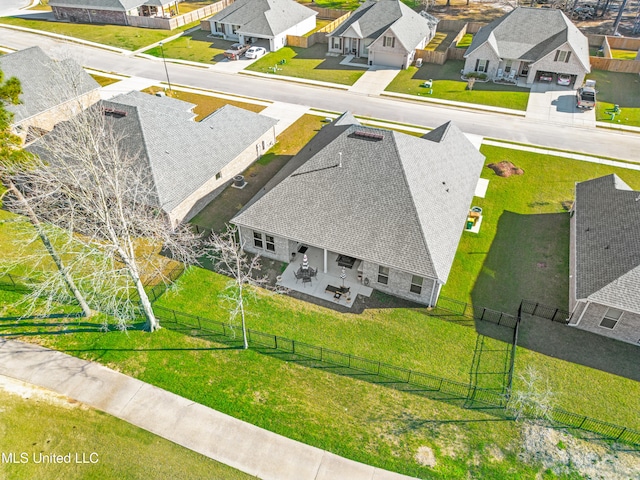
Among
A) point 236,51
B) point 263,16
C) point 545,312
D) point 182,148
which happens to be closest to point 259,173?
point 182,148

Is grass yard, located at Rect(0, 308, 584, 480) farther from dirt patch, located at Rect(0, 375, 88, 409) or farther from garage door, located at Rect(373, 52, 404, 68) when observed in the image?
garage door, located at Rect(373, 52, 404, 68)

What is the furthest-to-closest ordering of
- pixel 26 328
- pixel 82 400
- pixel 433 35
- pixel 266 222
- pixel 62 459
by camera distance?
pixel 433 35
pixel 266 222
pixel 26 328
pixel 82 400
pixel 62 459

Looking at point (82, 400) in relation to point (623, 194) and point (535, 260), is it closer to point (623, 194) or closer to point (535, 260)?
point (535, 260)

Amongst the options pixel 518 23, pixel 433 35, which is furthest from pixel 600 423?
pixel 433 35

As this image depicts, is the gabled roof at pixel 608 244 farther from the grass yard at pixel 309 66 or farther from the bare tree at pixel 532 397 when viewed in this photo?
the grass yard at pixel 309 66

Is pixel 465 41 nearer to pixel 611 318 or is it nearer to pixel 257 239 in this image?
pixel 257 239

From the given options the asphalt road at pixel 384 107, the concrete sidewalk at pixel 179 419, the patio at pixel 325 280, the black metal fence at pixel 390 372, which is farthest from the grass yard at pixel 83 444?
the asphalt road at pixel 384 107
